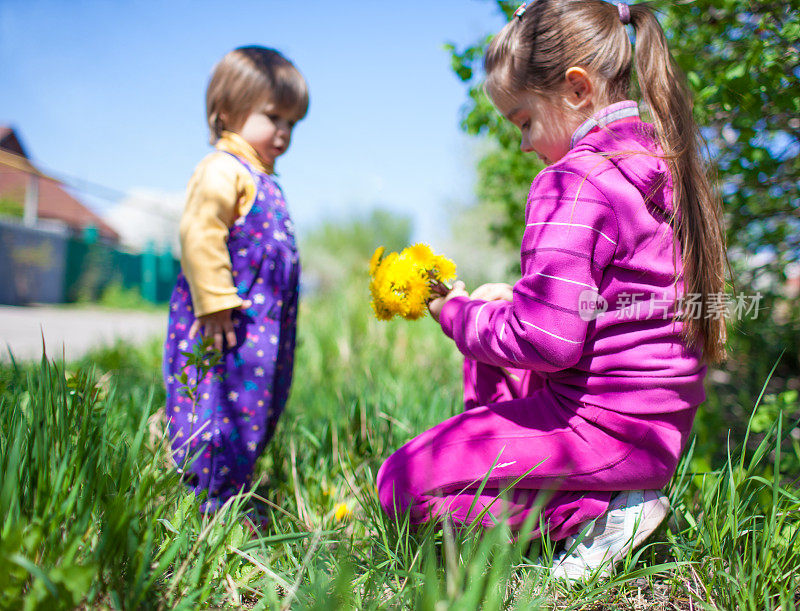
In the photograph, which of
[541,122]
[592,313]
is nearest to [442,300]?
[592,313]

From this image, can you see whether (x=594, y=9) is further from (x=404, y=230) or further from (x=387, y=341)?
(x=404, y=230)

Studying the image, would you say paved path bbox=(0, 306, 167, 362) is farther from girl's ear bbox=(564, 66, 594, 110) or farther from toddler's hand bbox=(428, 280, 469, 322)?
girl's ear bbox=(564, 66, 594, 110)

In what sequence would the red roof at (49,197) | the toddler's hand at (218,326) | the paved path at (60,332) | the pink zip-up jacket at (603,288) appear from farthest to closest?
the red roof at (49,197)
the paved path at (60,332)
the toddler's hand at (218,326)
the pink zip-up jacket at (603,288)

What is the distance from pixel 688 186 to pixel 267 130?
1342mm

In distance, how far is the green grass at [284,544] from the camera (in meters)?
0.97

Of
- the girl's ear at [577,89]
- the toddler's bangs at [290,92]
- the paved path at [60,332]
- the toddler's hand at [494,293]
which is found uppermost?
the toddler's bangs at [290,92]

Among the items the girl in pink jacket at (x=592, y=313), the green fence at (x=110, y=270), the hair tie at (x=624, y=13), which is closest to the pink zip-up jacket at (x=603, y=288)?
the girl in pink jacket at (x=592, y=313)

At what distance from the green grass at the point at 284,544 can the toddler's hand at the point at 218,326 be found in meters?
0.35

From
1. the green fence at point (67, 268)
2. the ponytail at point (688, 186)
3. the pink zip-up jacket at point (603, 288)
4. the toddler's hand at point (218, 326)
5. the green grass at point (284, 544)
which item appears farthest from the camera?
the green fence at point (67, 268)

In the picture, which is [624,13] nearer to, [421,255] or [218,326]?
[421,255]

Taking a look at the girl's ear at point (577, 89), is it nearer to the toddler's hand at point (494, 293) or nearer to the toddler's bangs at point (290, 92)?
the toddler's hand at point (494, 293)

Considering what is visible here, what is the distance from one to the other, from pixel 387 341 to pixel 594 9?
3336 millimetres

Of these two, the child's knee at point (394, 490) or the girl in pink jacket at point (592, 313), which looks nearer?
the girl in pink jacket at point (592, 313)

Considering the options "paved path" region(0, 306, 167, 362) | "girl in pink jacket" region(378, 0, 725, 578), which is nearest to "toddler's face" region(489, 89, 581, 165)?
"girl in pink jacket" region(378, 0, 725, 578)
